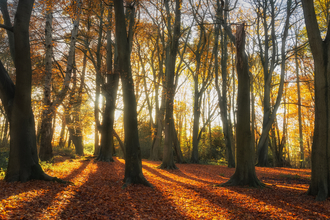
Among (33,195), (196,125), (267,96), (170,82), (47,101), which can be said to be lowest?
(33,195)

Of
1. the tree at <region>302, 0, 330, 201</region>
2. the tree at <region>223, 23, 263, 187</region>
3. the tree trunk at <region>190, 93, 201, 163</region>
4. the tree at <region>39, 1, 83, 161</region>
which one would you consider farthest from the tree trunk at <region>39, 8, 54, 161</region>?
the tree at <region>302, 0, 330, 201</region>

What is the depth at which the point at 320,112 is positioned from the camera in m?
5.78

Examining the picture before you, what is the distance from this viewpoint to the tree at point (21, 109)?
18.8ft

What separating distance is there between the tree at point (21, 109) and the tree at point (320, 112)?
7.38 metres

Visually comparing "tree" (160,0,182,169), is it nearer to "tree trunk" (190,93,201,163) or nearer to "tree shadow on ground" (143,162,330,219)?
"tree trunk" (190,93,201,163)

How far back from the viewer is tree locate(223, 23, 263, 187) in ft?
23.4

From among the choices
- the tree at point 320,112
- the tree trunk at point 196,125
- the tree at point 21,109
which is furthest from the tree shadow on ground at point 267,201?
the tree trunk at point 196,125

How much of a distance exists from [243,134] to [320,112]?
231cm

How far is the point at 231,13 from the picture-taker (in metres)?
15.2

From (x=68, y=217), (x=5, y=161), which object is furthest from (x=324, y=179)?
(x=5, y=161)

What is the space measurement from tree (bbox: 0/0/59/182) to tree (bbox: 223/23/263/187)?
5970mm

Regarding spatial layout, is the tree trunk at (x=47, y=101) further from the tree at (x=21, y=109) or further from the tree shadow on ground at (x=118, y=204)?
the tree shadow on ground at (x=118, y=204)

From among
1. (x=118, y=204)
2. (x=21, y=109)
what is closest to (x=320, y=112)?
(x=118, y=204)

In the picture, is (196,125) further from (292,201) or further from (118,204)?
(118,204)
